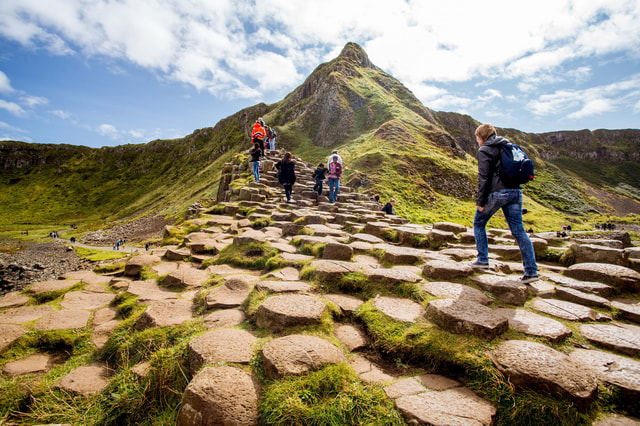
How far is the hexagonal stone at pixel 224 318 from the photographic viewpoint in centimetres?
367

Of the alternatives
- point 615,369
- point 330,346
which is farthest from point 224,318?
point 615,369

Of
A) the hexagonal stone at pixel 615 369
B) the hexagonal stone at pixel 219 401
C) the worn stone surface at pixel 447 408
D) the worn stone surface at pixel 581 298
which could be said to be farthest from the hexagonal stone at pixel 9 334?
the worn stone surface at pixel 581 298

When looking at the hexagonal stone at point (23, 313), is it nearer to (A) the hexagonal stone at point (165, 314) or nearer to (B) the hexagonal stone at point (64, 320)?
(B) the hexagonal stone at point (64, 320)

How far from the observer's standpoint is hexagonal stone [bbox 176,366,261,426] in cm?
225

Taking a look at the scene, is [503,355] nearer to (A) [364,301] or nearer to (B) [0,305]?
(A) [364,301]

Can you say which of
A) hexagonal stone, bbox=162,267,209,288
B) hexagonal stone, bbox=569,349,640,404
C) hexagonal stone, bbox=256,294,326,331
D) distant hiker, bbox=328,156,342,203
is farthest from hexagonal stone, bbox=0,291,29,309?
distant hiker, bbox=328,156,342,203

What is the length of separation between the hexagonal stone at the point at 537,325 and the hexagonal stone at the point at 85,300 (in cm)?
646

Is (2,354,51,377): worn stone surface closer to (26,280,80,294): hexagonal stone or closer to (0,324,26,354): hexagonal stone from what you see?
(0,324,26,354): hexagonal stone

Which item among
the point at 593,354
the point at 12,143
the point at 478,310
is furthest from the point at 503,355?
the point at 12,143

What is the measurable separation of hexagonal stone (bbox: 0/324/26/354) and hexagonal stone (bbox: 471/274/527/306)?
6724 millimetres

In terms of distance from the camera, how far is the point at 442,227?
29.0ft

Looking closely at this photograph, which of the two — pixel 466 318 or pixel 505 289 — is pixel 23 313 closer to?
pixel 466 318

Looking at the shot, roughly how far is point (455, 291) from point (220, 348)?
11.2ft

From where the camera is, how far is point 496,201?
522cm
